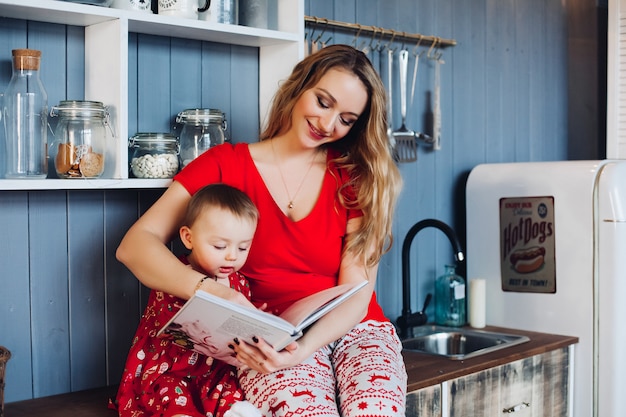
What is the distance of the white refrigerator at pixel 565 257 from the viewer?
9.55 feet

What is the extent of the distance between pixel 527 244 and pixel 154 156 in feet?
5.03

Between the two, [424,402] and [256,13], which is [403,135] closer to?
[256,13]

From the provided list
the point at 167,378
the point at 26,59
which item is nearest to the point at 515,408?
the point at 167,378

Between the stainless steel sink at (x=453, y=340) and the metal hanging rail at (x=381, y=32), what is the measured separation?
1.06 m

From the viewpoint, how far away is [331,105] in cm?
217

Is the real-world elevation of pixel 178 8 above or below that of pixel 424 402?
above

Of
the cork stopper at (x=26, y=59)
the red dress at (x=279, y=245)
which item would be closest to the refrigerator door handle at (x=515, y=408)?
the red dress at (x=279, y=245)

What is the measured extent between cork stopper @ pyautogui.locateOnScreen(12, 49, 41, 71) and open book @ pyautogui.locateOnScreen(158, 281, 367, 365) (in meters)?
0.71

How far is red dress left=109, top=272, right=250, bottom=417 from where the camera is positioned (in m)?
1.92

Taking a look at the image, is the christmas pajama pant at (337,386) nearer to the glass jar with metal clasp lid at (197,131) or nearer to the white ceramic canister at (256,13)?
the glass jar with metal clasp lid at (197,131)

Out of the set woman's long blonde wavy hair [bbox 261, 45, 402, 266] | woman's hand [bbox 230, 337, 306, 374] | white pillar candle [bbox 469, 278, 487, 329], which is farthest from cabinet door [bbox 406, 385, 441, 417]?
white pillar candle [bbox 469, 278, 487, 329]

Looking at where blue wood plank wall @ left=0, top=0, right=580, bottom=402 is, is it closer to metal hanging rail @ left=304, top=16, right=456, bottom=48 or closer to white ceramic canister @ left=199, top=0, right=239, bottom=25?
metal hanging rail @ left=304, top=16, right=456, bottom=48

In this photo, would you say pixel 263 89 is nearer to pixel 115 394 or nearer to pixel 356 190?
pixel 356 190

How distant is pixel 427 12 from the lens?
10.5 ft
